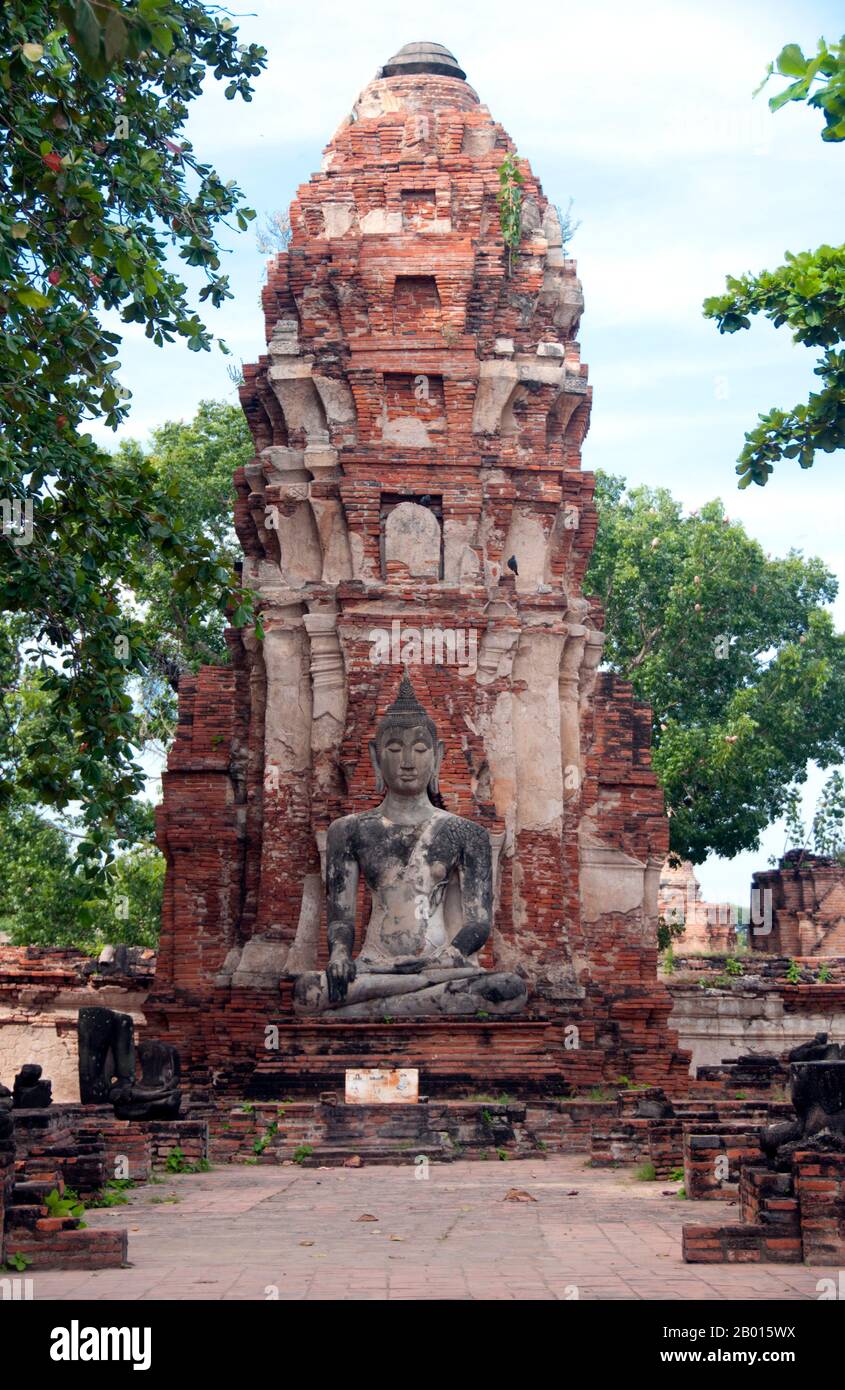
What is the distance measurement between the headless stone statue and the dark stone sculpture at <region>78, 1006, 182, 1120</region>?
288cm

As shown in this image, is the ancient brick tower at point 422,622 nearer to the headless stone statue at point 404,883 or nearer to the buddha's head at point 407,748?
the buddha's head at point 407,748

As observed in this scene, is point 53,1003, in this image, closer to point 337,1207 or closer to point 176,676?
point 176,676

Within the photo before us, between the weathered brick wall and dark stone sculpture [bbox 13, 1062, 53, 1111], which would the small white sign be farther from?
the weathered brick wall

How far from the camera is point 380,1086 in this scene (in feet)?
49.2

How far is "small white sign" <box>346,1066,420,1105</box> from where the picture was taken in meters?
15.0

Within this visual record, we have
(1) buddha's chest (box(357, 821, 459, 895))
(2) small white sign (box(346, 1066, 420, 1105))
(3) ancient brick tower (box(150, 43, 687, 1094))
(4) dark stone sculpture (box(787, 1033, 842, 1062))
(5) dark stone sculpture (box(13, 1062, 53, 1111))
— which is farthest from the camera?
(3) ancient brick tower (box(150, 43, 687, 1094))

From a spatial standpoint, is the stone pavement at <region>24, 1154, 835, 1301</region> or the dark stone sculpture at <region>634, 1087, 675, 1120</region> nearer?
the stone pavement at <region>24, 1154, 835, 1301</region>

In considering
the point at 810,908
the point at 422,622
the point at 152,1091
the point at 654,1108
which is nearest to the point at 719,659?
the point at 810,908

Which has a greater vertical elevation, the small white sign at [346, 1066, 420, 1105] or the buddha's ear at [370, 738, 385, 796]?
the buddha's ear at [370, 738, 385, 796]

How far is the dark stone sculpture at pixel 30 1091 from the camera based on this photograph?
13.3m

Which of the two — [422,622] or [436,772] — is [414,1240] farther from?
[422,622]

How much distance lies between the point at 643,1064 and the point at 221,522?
49.7ft

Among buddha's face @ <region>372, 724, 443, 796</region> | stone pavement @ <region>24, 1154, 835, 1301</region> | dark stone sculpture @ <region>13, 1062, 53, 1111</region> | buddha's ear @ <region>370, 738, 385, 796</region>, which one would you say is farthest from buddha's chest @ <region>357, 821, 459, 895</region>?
dark stone sculpture @ <region>13, 1062, 53, 1111</region>
